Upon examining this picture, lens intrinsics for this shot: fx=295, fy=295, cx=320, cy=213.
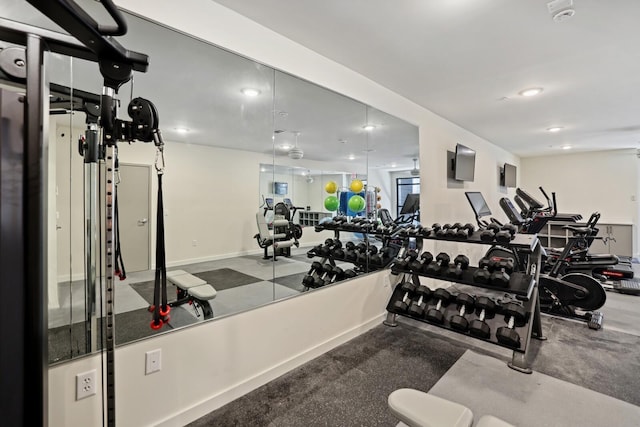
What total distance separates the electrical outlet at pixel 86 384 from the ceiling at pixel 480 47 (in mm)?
2218

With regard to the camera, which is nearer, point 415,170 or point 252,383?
point 252,383

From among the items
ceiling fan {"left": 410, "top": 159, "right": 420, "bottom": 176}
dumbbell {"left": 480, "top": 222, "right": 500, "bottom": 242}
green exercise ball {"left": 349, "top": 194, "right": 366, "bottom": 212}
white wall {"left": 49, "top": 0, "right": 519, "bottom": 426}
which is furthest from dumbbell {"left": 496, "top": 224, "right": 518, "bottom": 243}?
ceiling fan {"left": 410, "top": 159, "right": 420, "bottom": 176}

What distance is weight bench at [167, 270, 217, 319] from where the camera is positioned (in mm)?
1824

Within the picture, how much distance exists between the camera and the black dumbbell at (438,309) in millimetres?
2611

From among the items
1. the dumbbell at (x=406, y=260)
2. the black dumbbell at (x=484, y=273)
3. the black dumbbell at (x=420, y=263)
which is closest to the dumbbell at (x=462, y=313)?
the black dumbbell at (x=484, y=273)

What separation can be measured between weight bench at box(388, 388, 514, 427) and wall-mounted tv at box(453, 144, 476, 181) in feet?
12.4

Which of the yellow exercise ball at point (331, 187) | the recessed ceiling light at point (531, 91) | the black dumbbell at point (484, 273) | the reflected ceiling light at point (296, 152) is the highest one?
the recessed ceiling light at point (531, 91)

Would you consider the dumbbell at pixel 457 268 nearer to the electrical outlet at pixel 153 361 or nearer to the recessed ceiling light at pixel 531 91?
the recessed ceiling light at pixel 531 91

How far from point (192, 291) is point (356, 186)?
2.07m

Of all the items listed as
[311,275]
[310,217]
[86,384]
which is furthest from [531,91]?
[86,384]

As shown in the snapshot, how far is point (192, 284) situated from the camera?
1.88 meters

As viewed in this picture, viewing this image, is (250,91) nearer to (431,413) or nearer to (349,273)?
(349,273)

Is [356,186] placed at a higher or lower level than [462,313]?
higher

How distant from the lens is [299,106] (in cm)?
252
